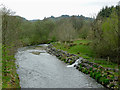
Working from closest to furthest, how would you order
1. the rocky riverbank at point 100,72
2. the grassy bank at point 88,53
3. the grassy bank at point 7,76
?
1. the grassy bank at point 7,76
2. the rocky riverbank at point 100,72
3. the grassy bank at point 88,53

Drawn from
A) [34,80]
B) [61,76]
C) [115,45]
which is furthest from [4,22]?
[115,45]

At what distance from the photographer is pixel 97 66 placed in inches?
667

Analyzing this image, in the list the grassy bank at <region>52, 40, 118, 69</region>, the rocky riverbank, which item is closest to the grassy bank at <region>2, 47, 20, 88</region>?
the rocky riverbank

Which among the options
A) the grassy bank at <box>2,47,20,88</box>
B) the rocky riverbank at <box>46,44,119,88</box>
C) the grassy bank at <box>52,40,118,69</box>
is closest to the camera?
the grassy bank at <box>2,47,20,88</box>

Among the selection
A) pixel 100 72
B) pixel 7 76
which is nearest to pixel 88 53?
pixel 100 72

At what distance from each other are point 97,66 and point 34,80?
8340 millimetres

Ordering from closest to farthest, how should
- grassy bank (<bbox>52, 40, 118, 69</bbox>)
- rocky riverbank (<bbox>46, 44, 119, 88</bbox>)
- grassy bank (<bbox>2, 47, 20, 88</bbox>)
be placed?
grassy bank (<bbox>2, 47, 20, 88</bbox>), rocky riverbank (<bbox>46, 44, 119, 88</bbox>), grassy bank (<bbox>52, 40, 118, 69</bbox>)

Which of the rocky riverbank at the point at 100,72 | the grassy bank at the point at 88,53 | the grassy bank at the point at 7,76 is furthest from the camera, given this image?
the grassy bank at the point at 88,53

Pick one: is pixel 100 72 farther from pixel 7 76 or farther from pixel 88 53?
pixel 7 76

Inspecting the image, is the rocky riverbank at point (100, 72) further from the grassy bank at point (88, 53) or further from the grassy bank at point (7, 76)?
the grassy bank at point (7, 76)

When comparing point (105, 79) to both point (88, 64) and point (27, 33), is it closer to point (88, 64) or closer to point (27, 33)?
point (88, 64)

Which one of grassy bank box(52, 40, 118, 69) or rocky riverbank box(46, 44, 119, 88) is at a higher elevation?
grassy bank box(52, 40, 118, 69)

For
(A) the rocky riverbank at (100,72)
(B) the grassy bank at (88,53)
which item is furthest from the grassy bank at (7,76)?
(B) the grassy bank at (88,53)

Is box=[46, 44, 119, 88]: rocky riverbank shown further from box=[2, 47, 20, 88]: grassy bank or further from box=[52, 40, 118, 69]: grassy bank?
box=[2, 47, 20, 88]: grassy bank
